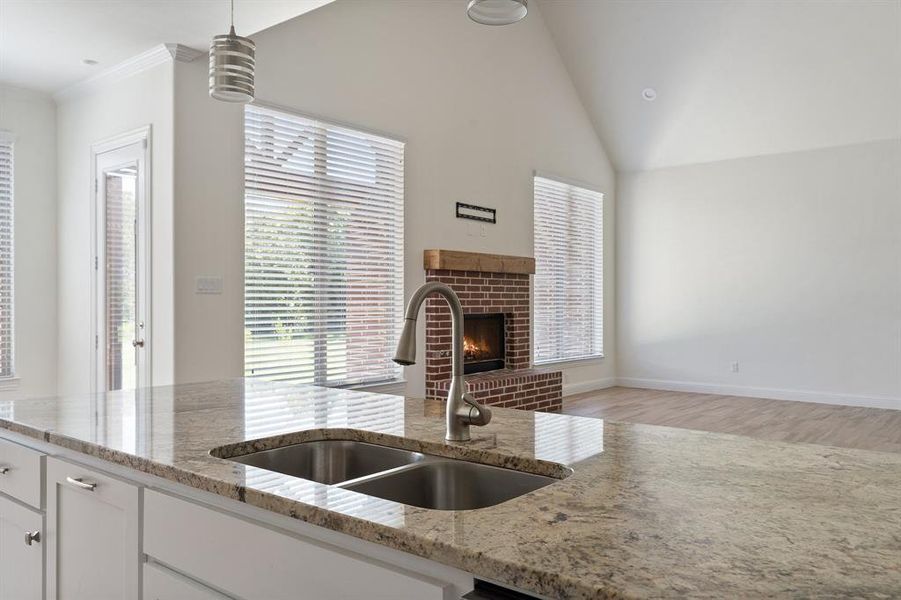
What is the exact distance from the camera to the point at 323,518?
42.1 inches

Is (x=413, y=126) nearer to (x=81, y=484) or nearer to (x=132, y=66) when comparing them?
(x=132, y=66)

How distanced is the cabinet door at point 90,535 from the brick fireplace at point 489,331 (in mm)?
4247

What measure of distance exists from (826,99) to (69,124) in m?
6.93

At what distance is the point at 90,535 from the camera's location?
5.25 feet

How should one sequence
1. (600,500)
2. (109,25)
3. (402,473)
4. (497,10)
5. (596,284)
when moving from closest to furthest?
(600,500) < (402,473) < (497,10) < (109,25) < (596,284)

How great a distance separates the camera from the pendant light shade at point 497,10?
178 cm

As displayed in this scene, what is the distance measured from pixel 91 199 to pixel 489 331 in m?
3.72

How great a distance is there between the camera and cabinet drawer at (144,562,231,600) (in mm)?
1272

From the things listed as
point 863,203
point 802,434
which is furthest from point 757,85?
point 802,434

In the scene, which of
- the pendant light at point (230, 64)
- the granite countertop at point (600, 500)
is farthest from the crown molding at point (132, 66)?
the granite countertop at point (600, 500)

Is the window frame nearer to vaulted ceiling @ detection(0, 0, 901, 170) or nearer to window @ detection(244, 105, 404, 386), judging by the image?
vaulted ceiling @ detection(0, 0, 901, 170)

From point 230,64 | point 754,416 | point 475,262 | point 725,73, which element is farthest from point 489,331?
point 230,64

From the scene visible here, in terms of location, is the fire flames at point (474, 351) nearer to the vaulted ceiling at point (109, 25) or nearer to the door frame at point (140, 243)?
the door frame at point (140, 243)

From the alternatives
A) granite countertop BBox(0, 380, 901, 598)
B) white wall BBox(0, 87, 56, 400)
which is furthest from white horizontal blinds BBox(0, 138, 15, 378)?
granite countertop BBox(0, 380, 901, 598)
